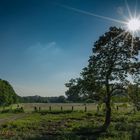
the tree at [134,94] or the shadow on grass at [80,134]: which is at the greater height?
the tree at [134,94]

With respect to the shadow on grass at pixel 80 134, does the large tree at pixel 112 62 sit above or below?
above

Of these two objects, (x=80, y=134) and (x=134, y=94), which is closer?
(x=80, y=134)

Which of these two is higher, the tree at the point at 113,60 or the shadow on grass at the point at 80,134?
the tree at the point at 113,60

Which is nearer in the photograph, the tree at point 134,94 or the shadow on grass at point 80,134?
the shadow on grass at point 80,134

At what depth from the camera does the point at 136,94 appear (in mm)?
34469

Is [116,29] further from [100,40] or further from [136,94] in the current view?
A: [136,94]

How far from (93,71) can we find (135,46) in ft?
15.8

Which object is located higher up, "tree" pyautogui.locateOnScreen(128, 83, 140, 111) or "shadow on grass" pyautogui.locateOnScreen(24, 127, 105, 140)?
"tree" pyautogui.locateOnScreen(128, 83, 140, 111)

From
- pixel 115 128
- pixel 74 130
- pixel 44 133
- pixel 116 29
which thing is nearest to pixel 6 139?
pixel 44 133

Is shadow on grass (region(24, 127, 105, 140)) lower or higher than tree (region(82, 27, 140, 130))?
lower

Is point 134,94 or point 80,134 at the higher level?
point 134,94

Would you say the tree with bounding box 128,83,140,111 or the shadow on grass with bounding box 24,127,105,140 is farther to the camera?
the tree with bounding box 128,83,140,111

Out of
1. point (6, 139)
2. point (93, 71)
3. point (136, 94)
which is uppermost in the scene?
point (93, 71)

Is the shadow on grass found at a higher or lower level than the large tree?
lower
